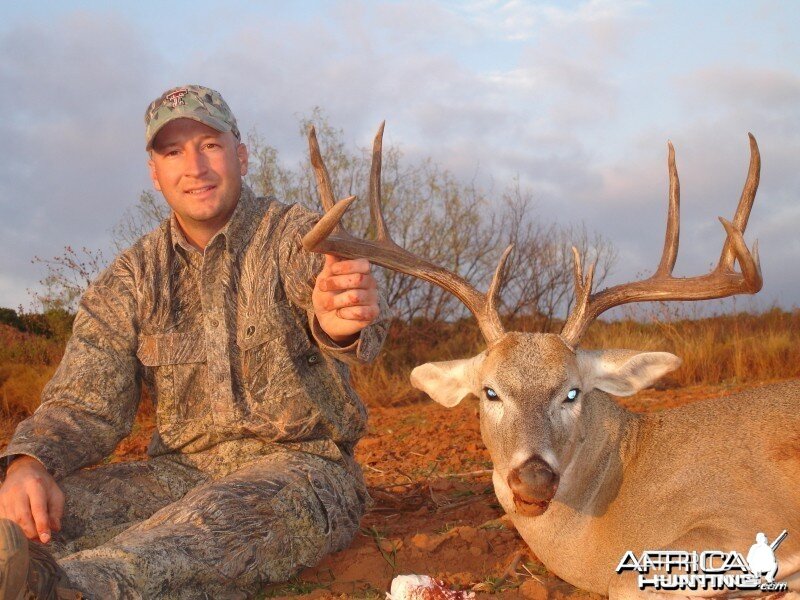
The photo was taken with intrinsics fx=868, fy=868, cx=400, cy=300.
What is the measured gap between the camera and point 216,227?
5387mm

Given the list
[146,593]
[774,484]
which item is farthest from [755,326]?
[146,593]

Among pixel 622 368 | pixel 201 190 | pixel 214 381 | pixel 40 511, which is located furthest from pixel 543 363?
pixel 40 511

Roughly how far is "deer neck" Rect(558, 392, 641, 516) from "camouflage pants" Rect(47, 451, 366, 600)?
4.31ft

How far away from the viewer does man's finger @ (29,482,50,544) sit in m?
4.20

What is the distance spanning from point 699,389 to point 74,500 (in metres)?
7.43

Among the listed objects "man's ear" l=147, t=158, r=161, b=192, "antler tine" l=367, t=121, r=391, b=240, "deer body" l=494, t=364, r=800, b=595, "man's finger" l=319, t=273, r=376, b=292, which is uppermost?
"man's ear" l=147, t=158, r=161, b=192

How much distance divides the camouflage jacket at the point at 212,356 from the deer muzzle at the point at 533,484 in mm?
1274

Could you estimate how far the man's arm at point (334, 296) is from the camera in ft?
14.2

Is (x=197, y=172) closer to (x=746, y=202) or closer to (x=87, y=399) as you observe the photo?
(x=87, y=399)

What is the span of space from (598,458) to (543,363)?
593 mm

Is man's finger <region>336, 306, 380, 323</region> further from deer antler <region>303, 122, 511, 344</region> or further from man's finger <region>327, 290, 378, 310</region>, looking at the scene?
deer antler <region>303, 122, 511, 344</region>

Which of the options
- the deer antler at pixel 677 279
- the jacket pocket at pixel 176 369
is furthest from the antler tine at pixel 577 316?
the jacket pocket at pixel 176 369

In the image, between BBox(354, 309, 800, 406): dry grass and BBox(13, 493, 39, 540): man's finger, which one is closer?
BBox(13, 493, 39, 540): man's finger

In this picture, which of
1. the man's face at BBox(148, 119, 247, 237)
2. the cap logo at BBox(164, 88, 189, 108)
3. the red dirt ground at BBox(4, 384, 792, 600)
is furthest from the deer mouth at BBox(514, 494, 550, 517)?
the cap logo at BBox(164, 88, 189, 108)
